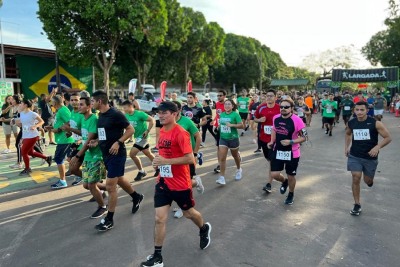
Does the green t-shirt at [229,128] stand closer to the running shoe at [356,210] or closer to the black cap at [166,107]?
the running shoe at [356,210]

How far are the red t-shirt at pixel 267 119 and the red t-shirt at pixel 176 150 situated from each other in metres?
3.50

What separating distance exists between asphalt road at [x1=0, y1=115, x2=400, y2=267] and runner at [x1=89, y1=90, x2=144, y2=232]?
0.33m

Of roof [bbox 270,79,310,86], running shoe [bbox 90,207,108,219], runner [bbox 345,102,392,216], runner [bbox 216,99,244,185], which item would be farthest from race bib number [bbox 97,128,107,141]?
roof [bbox 270,79,310,86]

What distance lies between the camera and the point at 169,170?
3.70m

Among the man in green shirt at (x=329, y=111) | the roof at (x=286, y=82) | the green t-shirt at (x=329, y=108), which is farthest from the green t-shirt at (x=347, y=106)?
the roof at (x=286, y=82)

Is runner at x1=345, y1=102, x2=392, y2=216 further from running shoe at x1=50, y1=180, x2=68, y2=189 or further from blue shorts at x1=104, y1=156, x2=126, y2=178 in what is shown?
running shoe at x1=50, y1=180, x2=68, y2=189

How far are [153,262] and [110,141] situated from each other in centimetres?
185

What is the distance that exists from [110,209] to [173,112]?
1.93 meters

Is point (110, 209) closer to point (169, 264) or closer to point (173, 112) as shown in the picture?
point (169, 264)

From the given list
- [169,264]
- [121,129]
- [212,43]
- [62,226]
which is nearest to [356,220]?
[169,264]

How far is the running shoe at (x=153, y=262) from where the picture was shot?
3654 millimetres

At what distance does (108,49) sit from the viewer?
88.5ft

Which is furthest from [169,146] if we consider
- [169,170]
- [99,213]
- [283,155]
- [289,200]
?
[289,200]

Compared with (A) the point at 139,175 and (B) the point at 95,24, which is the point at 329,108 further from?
(B) the point at 95,24
